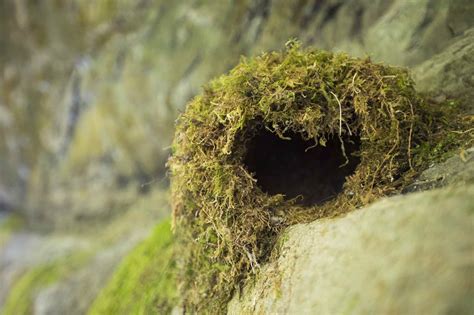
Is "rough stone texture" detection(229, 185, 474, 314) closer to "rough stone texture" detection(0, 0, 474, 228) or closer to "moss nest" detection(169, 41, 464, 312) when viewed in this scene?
"moss nest" detection(169, 41, 464, 312)

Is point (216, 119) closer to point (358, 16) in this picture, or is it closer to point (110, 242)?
point (358, 16)

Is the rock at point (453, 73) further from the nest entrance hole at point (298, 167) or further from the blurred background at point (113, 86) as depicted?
the nest entrance hole at point (298, 167)

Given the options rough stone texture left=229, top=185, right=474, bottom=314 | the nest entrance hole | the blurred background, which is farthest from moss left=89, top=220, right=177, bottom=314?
rough stone texture left=229, top=185, right=474, bottom=314

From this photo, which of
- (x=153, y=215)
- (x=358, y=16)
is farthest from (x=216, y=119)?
(x=153, y=215)

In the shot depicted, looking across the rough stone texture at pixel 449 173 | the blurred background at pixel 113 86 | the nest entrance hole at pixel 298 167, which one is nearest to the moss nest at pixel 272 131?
the rough stone texture at pixel 449 173

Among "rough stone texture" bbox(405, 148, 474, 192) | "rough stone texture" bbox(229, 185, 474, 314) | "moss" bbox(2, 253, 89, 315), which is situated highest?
"moss" bbox(2, 253, 89, 315)

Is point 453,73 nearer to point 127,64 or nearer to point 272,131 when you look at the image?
point 272,131
